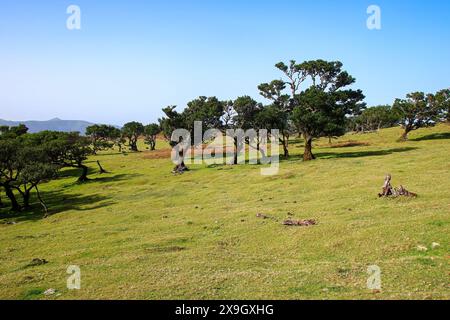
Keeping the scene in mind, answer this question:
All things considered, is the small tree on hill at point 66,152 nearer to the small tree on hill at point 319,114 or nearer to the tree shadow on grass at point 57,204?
the tree shadow on grass at point 57,204

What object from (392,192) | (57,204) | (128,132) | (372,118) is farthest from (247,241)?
(128,132)

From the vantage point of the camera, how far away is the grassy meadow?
16094 millimetres

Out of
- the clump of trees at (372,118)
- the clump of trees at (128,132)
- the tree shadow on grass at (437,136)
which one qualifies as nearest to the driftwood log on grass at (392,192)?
the tree shadow on grass at (437,136)

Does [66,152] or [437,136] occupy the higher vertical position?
[437,136]

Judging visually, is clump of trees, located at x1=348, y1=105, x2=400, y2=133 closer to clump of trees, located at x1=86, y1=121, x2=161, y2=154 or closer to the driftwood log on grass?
clump of trees, located at x1=86, y1=121, x2=161, y2=154

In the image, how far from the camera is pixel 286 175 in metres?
52.0

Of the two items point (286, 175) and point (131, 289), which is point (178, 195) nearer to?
point (286, 175)

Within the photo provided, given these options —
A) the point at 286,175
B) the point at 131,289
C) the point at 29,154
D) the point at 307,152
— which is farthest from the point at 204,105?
the point at 131,289

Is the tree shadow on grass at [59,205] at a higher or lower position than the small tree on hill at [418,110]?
lower

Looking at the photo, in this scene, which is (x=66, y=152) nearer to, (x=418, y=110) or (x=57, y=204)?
(x=57, y=204)

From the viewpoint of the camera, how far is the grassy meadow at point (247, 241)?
16.1 meters

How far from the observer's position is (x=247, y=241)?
24125 mm

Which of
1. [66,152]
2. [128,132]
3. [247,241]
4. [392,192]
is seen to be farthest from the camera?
[128,132]
